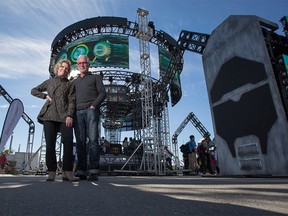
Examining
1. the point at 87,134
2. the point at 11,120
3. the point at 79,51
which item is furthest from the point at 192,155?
the point at 79,51

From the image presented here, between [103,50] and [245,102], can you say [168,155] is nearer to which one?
[245,102]

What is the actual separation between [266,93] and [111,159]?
11377mm

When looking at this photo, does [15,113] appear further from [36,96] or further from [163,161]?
[36,96]

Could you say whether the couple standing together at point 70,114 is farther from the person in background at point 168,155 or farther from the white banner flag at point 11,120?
the white banner flag at point 11,120

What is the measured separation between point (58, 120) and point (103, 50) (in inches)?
721

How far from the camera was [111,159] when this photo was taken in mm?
14773

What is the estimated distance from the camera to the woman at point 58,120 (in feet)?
11.0

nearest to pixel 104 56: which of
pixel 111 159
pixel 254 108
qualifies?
pixel 111 159

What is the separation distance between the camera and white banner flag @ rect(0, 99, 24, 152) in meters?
11.9

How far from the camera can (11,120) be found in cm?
1210

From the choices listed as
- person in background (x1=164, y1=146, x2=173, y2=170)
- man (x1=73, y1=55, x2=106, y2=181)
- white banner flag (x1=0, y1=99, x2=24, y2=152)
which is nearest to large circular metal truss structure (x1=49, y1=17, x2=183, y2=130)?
person in background (x1=164, y1=146, x2=173, y2=170)

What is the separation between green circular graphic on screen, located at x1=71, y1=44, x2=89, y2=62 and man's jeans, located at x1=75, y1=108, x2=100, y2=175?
18.1 meters

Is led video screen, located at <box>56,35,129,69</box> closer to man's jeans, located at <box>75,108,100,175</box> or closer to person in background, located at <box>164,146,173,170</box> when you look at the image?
person in background, located at <box>164,146,173,170</box>

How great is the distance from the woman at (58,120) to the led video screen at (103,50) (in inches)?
680
